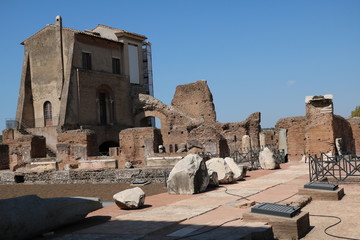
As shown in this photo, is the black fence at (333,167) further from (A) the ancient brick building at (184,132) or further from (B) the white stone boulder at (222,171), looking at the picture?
(A) the ancient brick building at (184,132)

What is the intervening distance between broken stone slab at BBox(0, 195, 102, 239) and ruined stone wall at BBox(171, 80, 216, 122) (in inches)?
918

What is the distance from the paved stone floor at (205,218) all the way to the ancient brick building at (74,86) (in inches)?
732

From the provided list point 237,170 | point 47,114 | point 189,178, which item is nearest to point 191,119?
point 47,114

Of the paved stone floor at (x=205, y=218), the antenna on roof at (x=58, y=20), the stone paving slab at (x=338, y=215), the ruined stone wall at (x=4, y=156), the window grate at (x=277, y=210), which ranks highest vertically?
the antenna on roof at (x=58, y=20)

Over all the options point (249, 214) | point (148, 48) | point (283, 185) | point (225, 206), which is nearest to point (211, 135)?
point (283, 185)

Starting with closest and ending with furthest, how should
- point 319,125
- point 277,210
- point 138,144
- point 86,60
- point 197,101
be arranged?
point 277,210 → point 319,125 → point 138,144 → point 86,60 → point 197,101

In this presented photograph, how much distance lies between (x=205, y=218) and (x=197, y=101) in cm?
2421

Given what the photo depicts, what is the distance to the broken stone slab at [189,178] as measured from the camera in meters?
8.60

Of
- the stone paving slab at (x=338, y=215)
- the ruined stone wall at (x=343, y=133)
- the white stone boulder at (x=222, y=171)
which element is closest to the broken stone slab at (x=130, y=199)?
the stone paving slab at (x=338, y=215)

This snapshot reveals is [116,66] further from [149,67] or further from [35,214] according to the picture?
[35,214]

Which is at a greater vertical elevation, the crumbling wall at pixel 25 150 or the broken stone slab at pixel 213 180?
the crumbling wall at pixel 25 150

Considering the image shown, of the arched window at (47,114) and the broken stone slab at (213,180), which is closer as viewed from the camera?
the broken stone slab at (213,180)

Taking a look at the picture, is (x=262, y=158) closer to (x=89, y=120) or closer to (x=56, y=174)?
(x=56, y=174)

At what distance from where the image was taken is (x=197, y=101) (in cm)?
2973
